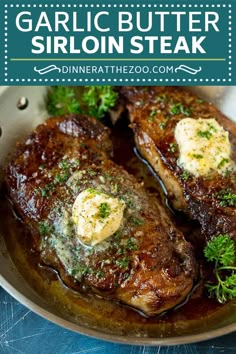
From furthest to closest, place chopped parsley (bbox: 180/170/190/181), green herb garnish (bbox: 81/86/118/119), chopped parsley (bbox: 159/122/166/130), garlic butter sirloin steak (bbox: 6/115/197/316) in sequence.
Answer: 1. green herb garnish (bbox: 81/86/118/119)
2. chopped parsley (bbox: 159/122/166/130)
3. chopped parsley (bbox: 180/170/190/181)
4. garlic butter sirloin steak (bbox: 6/115/197/316)

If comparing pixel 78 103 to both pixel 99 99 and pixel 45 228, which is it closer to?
pixel 99 99

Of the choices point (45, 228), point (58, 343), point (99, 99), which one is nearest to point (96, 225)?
point (45, 228)

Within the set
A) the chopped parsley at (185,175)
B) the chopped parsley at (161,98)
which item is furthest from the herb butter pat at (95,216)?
the chopped parsley at (161,98)

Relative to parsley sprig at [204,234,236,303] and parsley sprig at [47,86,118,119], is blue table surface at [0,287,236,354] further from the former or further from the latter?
parsley sprig at [47,86,118,119]

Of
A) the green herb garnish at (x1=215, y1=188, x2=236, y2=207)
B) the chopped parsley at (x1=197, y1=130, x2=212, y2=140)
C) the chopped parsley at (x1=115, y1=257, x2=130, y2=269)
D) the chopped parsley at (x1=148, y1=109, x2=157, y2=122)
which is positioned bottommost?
the chopped parsley at (x1=115, y1=257, x2=130, y2=269)


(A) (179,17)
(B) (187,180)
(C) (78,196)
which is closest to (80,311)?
(C) (78,196)

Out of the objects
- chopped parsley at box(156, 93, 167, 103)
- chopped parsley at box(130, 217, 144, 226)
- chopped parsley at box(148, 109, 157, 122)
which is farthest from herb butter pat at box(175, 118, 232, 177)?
chopped parsley at box(130, 217, 144, 226)

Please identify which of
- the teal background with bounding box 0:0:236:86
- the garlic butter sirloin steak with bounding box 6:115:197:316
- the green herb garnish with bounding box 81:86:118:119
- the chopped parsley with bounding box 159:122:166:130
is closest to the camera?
the garlic butter sirloin steak with bounding box 6:115:197:316
